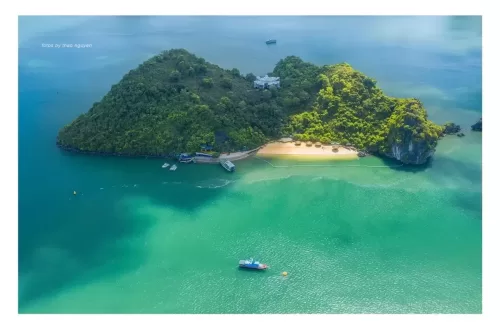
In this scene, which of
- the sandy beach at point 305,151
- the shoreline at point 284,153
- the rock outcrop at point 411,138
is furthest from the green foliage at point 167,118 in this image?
the rock outcrop at point 411,138

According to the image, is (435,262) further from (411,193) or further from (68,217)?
(68,217)

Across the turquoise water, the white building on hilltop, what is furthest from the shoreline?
the white building on hilltop

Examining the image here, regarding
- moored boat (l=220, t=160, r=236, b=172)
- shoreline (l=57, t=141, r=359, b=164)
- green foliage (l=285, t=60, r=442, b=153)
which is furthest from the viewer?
shoreline (l=57, t=141, r=359, b=164)

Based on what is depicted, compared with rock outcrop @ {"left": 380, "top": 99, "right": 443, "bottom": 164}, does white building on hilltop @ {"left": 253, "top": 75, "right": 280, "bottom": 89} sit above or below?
above

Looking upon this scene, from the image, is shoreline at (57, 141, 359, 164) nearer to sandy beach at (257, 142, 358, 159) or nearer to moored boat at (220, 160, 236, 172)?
sandy beach at (257, 142, 358, 159)

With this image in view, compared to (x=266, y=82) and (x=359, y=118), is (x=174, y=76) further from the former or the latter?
(x=359, y=118)

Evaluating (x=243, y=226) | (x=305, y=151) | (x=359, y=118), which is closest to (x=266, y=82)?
(x=305, y=151)

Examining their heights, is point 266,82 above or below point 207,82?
above
